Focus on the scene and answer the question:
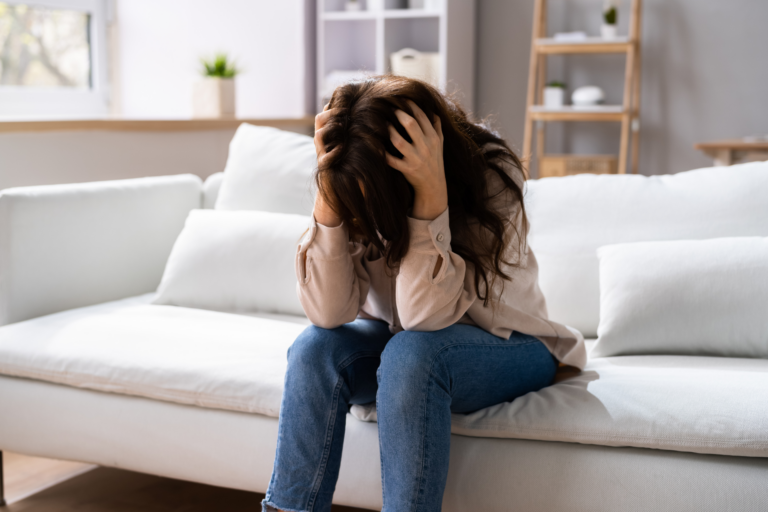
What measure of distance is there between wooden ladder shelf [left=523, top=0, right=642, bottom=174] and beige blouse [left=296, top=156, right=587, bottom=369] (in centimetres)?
231

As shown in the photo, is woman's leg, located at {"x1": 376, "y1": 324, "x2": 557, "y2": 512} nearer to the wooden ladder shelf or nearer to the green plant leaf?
the green plant leaf

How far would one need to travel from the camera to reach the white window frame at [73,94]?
2904 mm

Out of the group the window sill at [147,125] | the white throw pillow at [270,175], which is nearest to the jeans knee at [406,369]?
the white throw pillow at [270,175]

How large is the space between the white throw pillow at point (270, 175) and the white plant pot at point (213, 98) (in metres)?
1.02

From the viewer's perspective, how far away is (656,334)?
1483mm

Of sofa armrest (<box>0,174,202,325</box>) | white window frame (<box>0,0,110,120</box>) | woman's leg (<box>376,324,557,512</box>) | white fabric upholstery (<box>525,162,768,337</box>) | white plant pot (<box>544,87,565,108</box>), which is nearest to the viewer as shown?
woman's leg (<box>376,324,557,512</box>)

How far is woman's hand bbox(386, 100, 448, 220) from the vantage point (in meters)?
1.09

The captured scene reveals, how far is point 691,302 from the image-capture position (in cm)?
146

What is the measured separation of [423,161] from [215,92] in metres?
2.12

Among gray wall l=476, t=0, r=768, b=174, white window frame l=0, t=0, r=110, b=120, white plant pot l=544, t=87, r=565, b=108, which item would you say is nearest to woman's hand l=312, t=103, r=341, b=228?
white window frame l=0, t=0, r=110, b=120

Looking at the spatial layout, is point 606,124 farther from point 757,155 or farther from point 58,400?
point 58,400

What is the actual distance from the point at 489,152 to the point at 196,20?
2.55m

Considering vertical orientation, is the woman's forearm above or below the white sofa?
above

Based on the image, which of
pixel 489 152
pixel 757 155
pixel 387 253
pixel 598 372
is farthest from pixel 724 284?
pixel 757 155
